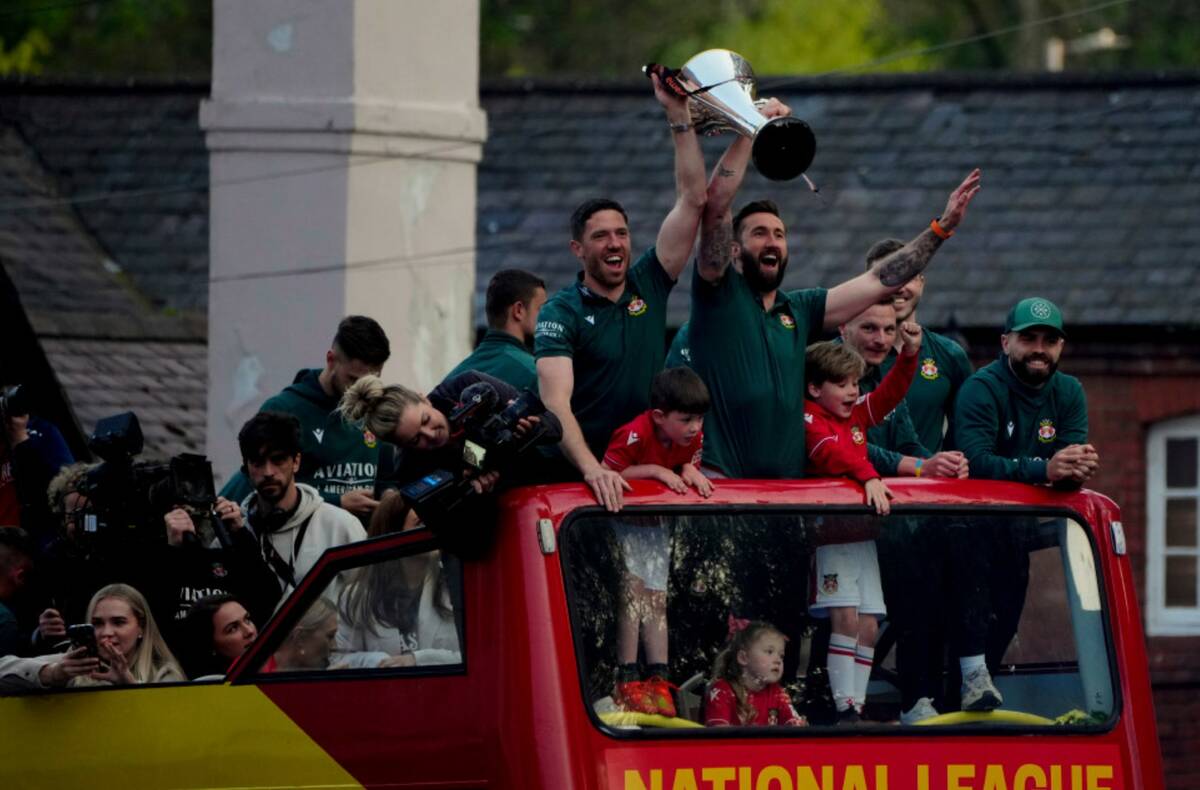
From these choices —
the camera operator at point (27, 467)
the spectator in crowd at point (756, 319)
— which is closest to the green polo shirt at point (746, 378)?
the spectator in crowd at point (756, 319)

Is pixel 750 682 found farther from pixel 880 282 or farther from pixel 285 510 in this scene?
pixel 285 510

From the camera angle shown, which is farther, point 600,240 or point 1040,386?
point 1040,386

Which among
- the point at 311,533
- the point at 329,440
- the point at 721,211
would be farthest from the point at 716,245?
the point at 329,440

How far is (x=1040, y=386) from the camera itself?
811cm

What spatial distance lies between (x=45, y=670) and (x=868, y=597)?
8.28 ft

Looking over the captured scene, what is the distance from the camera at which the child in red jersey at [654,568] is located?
646 centimetres

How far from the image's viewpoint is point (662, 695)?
21.2 feet

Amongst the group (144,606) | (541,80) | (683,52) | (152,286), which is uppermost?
(683,52)

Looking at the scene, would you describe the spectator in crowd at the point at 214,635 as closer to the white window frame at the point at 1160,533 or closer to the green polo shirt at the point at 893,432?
the green polo shirt at the point at 893,432

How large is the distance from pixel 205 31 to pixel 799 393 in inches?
1249

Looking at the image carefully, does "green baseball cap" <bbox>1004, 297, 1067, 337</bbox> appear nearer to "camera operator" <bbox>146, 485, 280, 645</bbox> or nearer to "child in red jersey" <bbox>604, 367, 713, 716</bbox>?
"child in red jersey" <bbox>604, 367, 713, 716</bbox>

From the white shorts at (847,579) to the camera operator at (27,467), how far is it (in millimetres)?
4168

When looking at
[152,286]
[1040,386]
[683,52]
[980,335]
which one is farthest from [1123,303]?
[683,52]

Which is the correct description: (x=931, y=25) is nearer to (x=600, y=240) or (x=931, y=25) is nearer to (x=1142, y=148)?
(x=1142, y=148)
